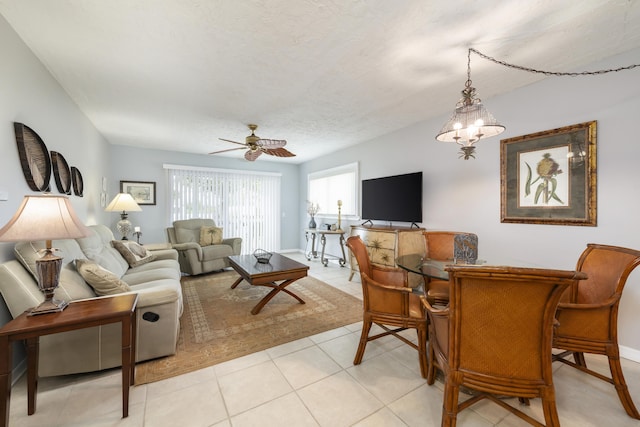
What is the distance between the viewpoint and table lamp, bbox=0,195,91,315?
134 cm

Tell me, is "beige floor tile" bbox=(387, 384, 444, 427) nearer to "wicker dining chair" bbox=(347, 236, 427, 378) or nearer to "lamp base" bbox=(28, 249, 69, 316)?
"wicker dining chair" bbox=(347, 236, 427, 378)

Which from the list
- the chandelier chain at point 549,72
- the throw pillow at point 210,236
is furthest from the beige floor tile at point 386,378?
the throw pillow at point 210,236

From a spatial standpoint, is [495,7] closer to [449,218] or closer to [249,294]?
[449,218]

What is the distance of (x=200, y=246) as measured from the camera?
461 cm

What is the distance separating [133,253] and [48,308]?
2.13 m

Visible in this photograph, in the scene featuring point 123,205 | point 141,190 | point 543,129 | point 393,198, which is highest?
point 543,129

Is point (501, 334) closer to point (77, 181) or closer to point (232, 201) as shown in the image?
point (77, 181)

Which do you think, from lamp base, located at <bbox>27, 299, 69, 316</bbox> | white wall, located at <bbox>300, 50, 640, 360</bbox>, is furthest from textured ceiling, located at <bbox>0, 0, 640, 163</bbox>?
lamp base, located at <bbox>27, 299, 69, 316</bbox>

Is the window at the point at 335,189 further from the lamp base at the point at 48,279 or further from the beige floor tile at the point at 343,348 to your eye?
the lamp base at the point at 48,279

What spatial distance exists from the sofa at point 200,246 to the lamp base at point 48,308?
284cm

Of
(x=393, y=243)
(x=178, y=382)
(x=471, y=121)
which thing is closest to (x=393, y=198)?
(x=393, y=243)

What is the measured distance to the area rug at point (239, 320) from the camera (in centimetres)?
202

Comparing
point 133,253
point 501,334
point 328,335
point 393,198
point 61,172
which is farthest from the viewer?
point 393,198

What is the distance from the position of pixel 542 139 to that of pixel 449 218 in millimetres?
1261
